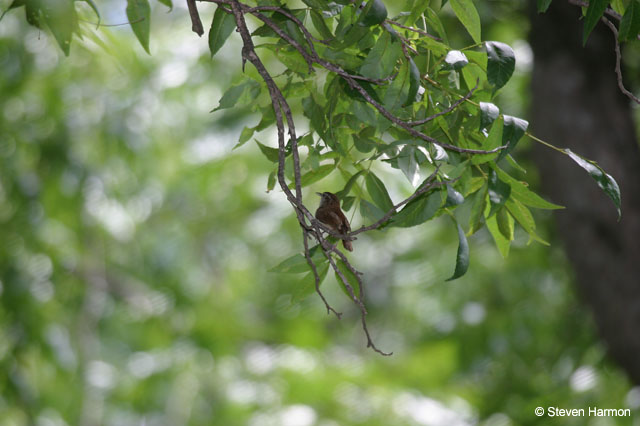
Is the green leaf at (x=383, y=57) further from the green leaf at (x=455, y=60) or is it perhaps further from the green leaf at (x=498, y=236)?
the green leaf at (x=498, y=236)

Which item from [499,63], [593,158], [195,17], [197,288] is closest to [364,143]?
[499,63]

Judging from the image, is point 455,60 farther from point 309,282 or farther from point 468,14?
point 309,282

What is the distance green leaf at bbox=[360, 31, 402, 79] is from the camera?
1214 millimetres

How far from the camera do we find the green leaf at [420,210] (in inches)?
48.1

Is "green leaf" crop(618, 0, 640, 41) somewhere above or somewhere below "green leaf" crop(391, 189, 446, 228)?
above

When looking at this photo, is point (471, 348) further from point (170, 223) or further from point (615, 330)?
point (170, 223)

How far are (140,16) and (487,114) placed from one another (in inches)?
28.7

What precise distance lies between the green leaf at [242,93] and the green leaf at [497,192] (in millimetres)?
484

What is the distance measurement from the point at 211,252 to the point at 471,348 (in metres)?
3.96

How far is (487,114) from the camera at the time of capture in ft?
3.80

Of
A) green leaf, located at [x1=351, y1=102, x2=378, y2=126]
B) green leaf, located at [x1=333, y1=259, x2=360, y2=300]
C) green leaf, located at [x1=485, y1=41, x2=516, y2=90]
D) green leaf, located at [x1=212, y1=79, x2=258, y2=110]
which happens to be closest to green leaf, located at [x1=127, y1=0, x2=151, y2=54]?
green leaf, located at [x1=212, y1=79, x2=258, y2=110]

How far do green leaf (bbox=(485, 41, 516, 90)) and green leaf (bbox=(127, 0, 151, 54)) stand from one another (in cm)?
68

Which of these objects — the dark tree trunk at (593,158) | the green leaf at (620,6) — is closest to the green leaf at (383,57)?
the green leaf at (620,6)

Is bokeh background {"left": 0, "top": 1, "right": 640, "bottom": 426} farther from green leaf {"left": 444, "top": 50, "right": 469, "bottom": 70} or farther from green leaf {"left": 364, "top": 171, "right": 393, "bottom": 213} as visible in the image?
green leaf {"left": 444, "top": 50, "right": 469, "bottom": 70}
